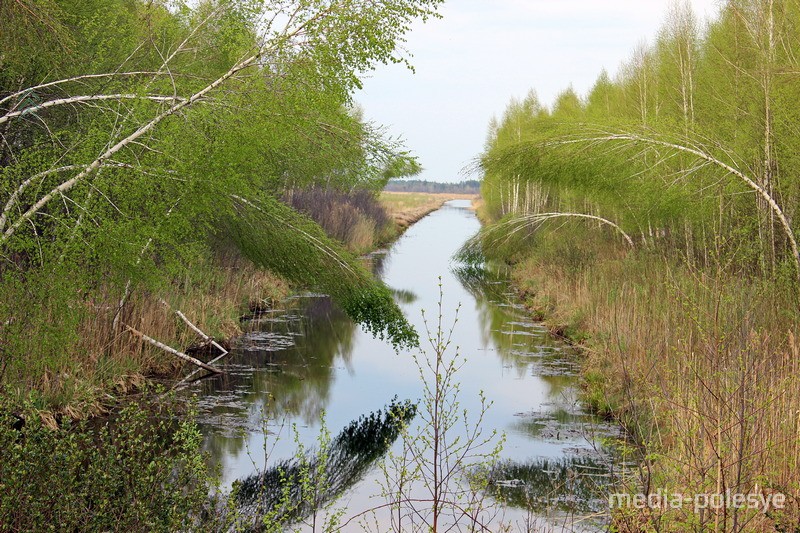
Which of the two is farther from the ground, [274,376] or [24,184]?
[24,184]

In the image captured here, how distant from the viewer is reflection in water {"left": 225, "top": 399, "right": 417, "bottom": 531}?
24.0 feet

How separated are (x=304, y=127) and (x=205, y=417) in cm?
322

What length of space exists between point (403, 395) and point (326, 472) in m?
3.24

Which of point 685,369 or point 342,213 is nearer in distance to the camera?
point 685,369

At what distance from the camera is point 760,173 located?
37.5ft

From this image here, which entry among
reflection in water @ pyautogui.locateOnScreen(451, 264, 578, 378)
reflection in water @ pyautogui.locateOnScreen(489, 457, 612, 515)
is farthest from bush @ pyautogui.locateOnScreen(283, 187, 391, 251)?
reflection in water @ pyautogui.locateOnScreen(489, 457, 612, 515)

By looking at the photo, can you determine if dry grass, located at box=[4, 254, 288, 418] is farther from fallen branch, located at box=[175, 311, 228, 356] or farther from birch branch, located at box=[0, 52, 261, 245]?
birch branch, located at box=[0, 52, 261, 245]

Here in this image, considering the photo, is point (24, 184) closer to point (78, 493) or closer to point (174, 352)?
point (78, 493)

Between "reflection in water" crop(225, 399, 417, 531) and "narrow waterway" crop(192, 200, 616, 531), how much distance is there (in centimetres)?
15

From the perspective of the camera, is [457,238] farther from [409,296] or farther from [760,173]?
[760,173]

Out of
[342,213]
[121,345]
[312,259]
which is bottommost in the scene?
[121,345]

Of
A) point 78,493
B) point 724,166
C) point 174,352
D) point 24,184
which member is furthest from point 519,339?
point 78,493

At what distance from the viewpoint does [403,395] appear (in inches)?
470

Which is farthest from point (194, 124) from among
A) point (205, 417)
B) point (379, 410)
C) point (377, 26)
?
point (379, 410)
